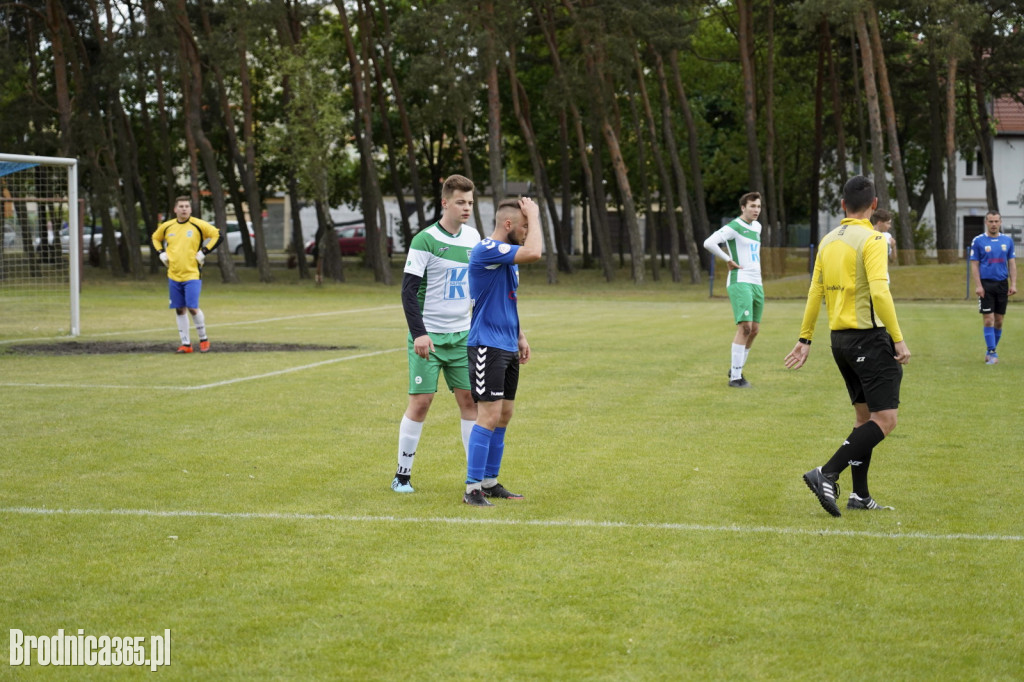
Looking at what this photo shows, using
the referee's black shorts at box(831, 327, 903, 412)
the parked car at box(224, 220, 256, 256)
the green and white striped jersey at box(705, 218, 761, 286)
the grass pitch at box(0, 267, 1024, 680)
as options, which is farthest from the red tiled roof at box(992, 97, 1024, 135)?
the referee's black shorts at box(831, 327, 903, 412)

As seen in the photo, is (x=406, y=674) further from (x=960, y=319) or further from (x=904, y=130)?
(x=904, y=130)

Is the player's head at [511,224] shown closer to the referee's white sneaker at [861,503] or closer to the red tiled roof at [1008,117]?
the referee's white sneaker at [861,503]

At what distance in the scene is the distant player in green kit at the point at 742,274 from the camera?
14.2 meters

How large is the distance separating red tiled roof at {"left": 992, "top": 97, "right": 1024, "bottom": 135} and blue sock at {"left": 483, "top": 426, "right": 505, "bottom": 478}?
209 ft

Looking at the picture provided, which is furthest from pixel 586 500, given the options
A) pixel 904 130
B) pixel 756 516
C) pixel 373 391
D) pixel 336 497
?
pixel 904 130

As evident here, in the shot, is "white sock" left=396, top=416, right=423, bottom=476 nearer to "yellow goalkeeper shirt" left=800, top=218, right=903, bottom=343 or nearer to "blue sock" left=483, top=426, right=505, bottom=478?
"blue sock" left=483, top=426, right=505, bottom=478

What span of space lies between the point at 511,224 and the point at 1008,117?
6656cm

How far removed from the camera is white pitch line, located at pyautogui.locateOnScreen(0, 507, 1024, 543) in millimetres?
6824

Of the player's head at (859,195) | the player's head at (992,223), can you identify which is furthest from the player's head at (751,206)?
the player's head at (859,195)

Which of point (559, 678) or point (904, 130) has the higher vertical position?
point (904, 130)

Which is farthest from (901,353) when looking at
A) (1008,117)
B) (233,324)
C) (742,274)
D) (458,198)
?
(1008,117)

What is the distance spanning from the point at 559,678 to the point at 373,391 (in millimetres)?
9090

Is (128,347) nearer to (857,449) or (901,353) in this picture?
(857,449)

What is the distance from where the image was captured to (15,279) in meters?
27.6
